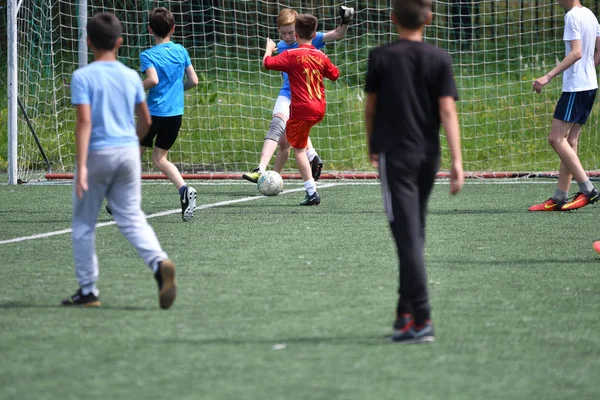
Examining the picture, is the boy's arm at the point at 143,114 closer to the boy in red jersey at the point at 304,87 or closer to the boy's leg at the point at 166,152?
the boy's leg at the point at 166,152

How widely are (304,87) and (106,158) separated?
5197 millimetres

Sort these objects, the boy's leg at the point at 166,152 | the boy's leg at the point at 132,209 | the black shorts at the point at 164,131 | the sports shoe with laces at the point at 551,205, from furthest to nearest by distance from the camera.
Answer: the sports shoe with laces at the point at 551,205 → the black shorts at the point at 164,131 → the boy's leg at the point at 166,152 → the boy's leg at the point at 132,209

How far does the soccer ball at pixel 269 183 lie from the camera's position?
10.8m

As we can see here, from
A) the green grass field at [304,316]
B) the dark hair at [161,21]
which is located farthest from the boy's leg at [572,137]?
the dark hair at [161,21]

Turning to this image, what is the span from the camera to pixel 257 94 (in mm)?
15867

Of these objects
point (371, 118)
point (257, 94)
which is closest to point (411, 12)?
point (371, 118)

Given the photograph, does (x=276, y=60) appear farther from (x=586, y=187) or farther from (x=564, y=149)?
(x=586, y=187)

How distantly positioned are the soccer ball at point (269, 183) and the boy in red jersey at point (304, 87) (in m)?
0.65

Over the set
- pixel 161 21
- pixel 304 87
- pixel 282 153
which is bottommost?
pixel 282 153

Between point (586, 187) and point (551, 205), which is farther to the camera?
point (551, 205)

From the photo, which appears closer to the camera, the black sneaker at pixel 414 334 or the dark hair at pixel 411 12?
the black sneaker at pixel 414 334

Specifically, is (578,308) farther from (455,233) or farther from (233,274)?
(455,233)

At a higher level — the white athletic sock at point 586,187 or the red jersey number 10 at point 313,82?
the red jersey number 10 at point 313,82

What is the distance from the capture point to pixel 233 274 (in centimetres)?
622
